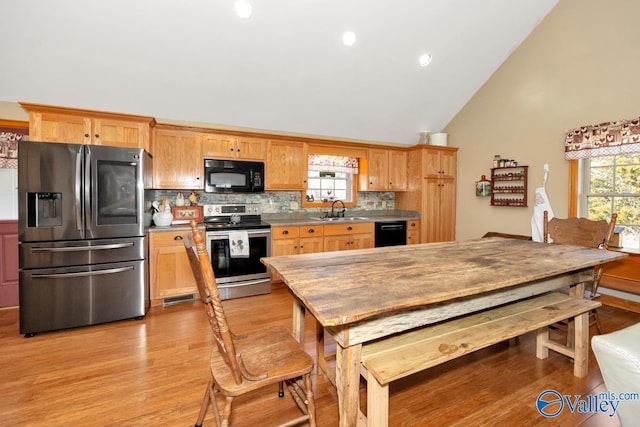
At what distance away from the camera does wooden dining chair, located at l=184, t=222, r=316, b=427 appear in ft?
3.58

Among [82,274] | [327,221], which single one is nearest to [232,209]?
[327,221]

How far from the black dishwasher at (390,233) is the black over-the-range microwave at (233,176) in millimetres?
1856

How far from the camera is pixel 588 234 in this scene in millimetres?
2553

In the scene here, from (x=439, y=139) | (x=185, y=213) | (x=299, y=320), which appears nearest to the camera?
(x=299, y=320)

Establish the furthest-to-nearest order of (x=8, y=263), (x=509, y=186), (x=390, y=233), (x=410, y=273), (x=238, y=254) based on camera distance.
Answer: (x=390, y=233)
(x=509, y=186)
(x=238, y=254)
(x=8, y=263)
(x=410, y=273)

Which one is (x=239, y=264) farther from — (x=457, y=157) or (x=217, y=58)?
(x=457, y=157)

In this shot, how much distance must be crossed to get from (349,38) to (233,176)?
2.13m

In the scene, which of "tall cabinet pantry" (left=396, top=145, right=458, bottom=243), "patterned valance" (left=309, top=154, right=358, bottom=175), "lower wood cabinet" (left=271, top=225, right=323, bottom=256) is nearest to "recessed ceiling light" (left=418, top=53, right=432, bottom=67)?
"tall cabinet pantry" (left=396, top=145, right=458, bottom=243)

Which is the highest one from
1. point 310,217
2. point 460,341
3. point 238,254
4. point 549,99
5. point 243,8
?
point 243,8

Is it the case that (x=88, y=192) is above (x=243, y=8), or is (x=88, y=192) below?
below

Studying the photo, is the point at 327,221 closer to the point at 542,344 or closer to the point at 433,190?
the point at 433,190

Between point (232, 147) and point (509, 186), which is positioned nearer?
point (232, 147)

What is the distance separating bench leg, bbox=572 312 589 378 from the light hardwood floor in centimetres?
7

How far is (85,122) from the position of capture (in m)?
2.92
